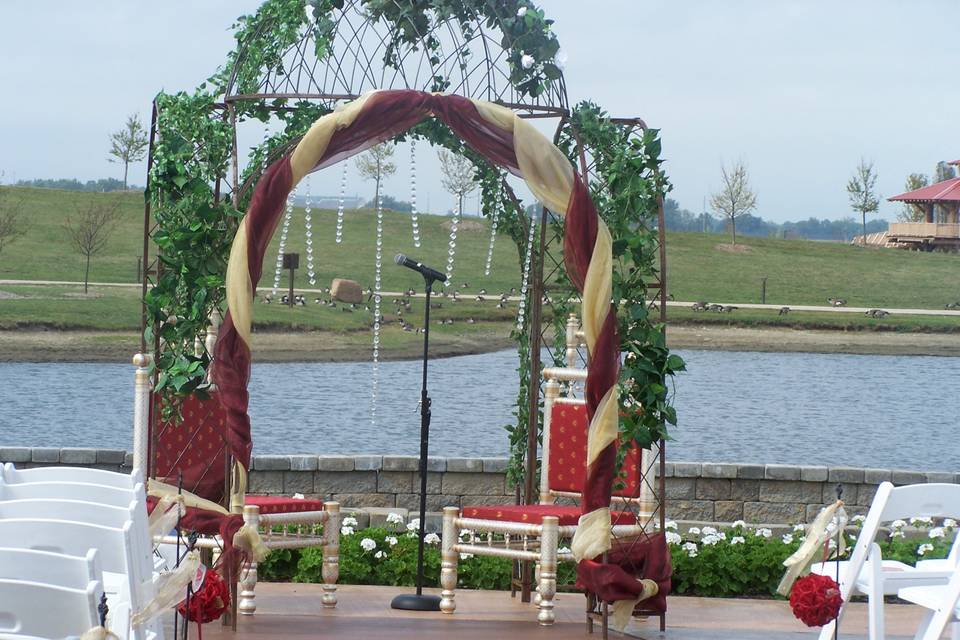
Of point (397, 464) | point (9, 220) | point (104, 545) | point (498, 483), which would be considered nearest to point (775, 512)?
point (498, 483)

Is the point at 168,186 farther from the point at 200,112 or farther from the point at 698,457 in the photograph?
the point at 698,457

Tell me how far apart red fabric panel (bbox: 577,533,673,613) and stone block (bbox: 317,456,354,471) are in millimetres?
2300

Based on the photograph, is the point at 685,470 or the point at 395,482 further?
the point at 395,482

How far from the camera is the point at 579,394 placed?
6.68 meters

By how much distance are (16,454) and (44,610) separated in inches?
213

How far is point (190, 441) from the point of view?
6.01 metres

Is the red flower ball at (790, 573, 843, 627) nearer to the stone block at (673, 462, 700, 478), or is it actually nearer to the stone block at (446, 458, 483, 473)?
the stone block at (673, 462, 700, 478)

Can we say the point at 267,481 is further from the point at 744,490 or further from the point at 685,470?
the point at 744,490

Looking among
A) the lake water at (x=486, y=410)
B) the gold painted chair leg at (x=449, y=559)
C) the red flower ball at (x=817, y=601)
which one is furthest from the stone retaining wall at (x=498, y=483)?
the lake water at (x=486, y=410)

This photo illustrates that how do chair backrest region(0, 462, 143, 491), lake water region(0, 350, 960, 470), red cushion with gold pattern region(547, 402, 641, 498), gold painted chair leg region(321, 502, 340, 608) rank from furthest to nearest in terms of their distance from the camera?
1. lake water region(0, 350, 960, 470)
2. red cushion with gold pattern region(547, 402, 641, 498)
3. gold painted chair leg region(321, 502, 340, 608)
4. chair backrest region(0, 462, 143, 491)

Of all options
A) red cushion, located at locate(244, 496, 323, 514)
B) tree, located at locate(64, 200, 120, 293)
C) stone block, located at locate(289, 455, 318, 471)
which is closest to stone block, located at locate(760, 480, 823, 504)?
stone block, located at locate(289, 455, 318, 471)

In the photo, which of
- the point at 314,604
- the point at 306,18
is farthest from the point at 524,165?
the point at 314,604

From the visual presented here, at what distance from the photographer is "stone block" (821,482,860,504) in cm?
748

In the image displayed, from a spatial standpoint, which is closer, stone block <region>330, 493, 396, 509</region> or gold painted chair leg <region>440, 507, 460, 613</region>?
gold painted chair leg <region>440, 507, 460, 613</region>
